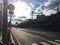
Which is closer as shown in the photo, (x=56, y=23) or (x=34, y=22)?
(x=56, y=23)

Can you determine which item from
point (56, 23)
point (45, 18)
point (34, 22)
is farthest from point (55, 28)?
point (34, 22)

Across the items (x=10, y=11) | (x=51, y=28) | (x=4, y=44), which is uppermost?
(x=10, y=11)

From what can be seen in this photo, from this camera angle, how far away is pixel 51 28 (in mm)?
84188

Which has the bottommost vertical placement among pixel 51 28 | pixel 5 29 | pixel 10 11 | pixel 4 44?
pixel 51 28

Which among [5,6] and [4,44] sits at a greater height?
[5,6]

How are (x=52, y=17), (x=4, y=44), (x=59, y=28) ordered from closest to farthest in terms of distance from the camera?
(x=4, y=44) → (x=59, y=28) → (x=52, y=17)

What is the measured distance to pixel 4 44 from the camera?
9273 millimetres

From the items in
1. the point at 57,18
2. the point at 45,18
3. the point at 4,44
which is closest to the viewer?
the point at 4,44

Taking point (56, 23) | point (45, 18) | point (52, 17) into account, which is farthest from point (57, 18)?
point (45, 18)

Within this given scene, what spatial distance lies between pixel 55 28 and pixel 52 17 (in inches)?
503

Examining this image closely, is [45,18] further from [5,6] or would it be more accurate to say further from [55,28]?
[5,6]

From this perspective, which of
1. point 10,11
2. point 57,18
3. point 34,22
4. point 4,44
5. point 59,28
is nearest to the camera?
point 4,44

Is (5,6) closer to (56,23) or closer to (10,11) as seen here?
(10,11)

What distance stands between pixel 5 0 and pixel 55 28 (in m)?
71.2
